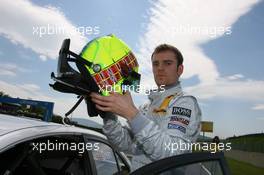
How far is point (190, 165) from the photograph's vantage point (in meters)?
2.24

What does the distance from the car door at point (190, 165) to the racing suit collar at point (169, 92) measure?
24.1 inches

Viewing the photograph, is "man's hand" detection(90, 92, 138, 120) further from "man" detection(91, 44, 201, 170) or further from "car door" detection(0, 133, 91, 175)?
"car door" detection(0, 133, 91, 175)

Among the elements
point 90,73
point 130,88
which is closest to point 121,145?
point 130,88

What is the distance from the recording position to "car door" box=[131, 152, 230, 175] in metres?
2.07

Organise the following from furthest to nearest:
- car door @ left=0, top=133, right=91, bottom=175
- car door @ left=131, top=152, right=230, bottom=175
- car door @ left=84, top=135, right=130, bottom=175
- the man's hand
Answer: car door @ left=84, top=135, right=130, bottom=175 < car door @ left=0, top=133, right=91, bottom=175 < the man's hand < car door @ left=131, top=152, right=230, bottom=175

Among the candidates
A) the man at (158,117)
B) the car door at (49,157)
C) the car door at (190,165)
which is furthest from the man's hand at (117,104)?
→ the car door at (49,157)

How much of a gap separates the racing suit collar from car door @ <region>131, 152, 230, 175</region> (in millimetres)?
612

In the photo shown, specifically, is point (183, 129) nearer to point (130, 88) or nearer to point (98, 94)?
point (130, 88)

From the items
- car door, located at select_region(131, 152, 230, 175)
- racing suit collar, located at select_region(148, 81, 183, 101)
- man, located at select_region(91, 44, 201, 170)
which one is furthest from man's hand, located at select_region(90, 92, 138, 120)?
racing suit collar, located at select_region(148, 81, 183, 101)

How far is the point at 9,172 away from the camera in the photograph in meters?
2.78

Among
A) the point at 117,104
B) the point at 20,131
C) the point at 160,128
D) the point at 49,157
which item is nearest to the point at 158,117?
the point at 160,128

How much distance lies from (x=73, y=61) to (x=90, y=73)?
0.45ft

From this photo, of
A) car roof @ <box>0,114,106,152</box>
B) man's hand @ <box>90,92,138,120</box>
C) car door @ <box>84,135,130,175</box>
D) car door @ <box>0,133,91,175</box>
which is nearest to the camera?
man's hand @ <box>90,92,138,120</box>

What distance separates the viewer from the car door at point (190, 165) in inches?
81.6
